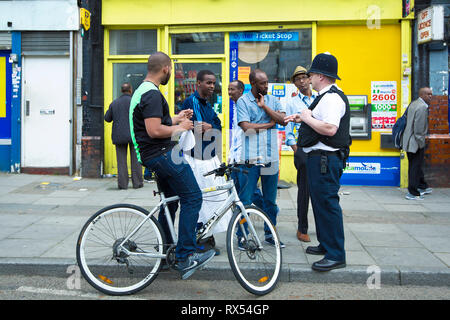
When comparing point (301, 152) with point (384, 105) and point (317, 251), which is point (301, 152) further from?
point (384, 105)

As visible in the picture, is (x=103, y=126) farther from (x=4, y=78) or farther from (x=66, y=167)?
(x=4, y=78)

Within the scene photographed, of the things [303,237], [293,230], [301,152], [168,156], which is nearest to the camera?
[168,156]

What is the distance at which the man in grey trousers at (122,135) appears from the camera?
30.0 feet

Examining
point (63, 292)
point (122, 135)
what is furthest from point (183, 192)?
point (122, 135)

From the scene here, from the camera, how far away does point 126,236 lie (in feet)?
13.7

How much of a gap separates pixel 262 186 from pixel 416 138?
13.9 ft

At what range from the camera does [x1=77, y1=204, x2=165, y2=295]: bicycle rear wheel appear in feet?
→ 13.5

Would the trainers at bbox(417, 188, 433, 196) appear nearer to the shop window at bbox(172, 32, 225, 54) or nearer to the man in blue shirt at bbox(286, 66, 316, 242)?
the man in blue shirt at bbox(286, 66, 316, 242)

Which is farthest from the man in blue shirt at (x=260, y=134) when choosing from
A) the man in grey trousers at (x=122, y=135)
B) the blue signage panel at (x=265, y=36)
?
the blue signage panel at (x=265, y=36)

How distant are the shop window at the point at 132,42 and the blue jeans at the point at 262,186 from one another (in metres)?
5.89

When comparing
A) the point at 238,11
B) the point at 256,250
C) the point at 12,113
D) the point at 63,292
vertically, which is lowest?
the point at 63,292

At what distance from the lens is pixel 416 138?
8.41 meters

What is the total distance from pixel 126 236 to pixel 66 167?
6.99m
